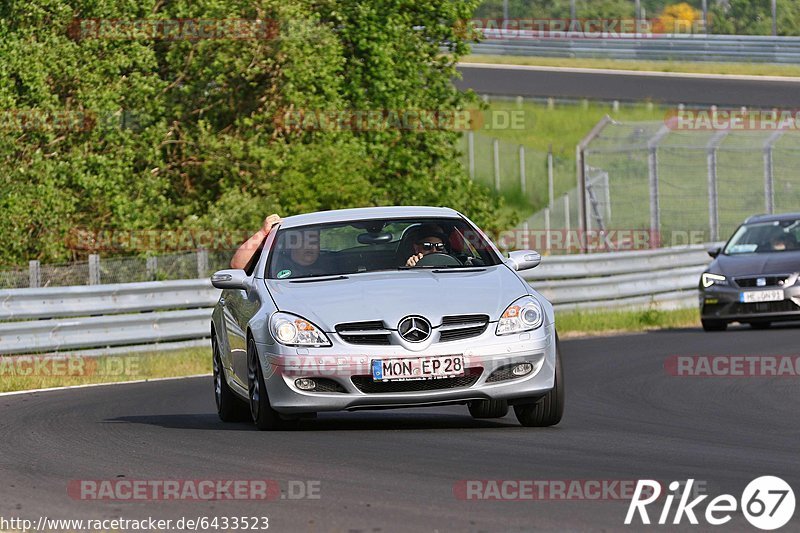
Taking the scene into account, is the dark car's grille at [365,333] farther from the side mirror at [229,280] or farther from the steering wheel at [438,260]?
the side mirror at [229,280]

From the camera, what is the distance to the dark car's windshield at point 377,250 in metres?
10.8

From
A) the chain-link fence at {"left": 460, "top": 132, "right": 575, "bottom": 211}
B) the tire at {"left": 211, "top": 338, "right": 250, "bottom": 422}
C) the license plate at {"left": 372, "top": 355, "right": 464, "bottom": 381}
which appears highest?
the license plate at {"left": 372, "top": 355, "right": 464, "bottom": 381}

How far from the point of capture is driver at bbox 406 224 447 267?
35.7 ft

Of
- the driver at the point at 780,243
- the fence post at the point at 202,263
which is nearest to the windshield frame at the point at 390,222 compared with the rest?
the fence post at the point at 202,263

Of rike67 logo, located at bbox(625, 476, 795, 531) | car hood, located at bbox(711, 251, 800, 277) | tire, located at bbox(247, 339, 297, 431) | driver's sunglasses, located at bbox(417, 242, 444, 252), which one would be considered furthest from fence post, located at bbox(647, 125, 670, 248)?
rike67 logo, located at bbox(625, 476, 795, 531)

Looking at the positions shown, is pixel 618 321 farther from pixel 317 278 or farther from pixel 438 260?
pixel 317 278

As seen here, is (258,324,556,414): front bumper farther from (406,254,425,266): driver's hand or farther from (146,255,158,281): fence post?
(146,255,158,281): fence post

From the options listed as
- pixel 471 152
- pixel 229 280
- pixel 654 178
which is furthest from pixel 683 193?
pixel 229 280

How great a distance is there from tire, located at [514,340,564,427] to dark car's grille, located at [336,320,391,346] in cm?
111

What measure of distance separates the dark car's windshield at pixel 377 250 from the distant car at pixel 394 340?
0.7 inches

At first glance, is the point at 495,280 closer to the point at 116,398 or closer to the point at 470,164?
the point at 116,398

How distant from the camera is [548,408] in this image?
33.1 ft

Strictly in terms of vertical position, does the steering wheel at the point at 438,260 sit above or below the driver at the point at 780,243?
above

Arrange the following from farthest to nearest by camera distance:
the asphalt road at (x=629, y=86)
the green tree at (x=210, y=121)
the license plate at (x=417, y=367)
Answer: the asphalt road at (x=629, y=86) → the green tree at (x=210, y=121) → the license plate at (x=417, y=367)
